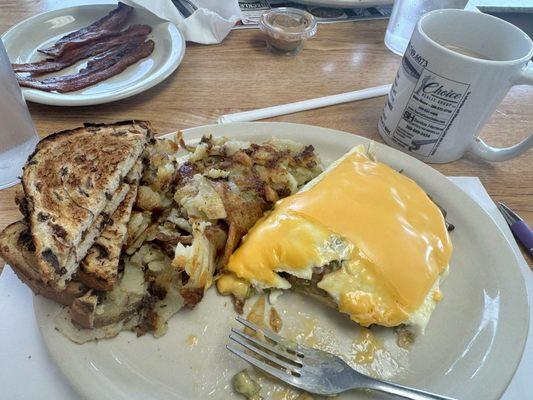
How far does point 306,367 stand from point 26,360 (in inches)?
28.0

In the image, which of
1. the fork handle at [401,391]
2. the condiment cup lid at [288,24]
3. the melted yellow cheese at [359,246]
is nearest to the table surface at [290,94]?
the condiment cup lid at [288,24]

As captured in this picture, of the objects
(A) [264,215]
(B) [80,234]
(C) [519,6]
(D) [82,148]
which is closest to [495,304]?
(A) [264,215]

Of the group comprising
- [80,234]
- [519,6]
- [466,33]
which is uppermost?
[466,33]

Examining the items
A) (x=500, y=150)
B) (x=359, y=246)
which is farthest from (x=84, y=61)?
(x=500, y=150)

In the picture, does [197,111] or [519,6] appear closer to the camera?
[197,111]

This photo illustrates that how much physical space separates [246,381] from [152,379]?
0.24 m

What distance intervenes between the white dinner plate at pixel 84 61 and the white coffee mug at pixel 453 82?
1.07m

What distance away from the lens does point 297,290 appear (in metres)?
1.21

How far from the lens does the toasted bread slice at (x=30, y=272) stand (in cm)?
104

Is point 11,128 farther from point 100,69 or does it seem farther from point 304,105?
point 304,105

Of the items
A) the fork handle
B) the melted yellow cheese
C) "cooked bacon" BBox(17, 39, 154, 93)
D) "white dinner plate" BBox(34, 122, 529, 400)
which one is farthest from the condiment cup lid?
the fork handle

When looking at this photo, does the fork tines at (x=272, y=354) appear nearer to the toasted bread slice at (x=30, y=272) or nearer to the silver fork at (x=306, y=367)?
the silver fork at (x=306, y=367)

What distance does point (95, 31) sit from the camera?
2164 millimetres

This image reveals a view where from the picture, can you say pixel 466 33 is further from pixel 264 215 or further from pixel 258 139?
pixel 264 215
